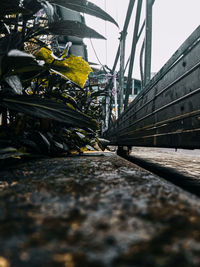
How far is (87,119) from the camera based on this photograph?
786mm

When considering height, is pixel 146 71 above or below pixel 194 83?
above

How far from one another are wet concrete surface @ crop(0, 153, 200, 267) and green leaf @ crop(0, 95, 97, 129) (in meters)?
0.36

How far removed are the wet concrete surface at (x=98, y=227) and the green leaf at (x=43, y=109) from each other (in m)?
0.36

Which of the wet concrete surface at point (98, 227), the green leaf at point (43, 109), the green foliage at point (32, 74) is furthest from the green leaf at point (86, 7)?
the wet concrete surface at point (98, 227)

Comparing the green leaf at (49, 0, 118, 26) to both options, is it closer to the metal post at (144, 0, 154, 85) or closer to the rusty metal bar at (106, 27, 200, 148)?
the rusty metal bar at (106, 27, 200, 148)

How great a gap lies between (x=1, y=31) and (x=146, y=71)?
2003 mm

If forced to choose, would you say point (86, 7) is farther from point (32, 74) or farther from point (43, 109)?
point (43, 109)

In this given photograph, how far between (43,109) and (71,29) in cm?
50

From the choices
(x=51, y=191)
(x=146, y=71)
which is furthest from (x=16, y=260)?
(x=146, y=71)

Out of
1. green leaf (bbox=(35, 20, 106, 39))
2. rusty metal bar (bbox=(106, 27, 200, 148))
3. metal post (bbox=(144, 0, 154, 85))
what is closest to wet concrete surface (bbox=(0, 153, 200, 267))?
rusty metal bar (bbox=(106, 27, 200, 148))

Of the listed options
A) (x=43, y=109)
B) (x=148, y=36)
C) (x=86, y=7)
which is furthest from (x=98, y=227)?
(x=148, y=36)

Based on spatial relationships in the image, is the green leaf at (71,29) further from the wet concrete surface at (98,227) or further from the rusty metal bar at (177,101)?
the wet concrete surface at (98,227)

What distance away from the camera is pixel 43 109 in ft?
2.40

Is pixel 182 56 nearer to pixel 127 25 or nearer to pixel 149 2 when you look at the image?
pixel 149 2
